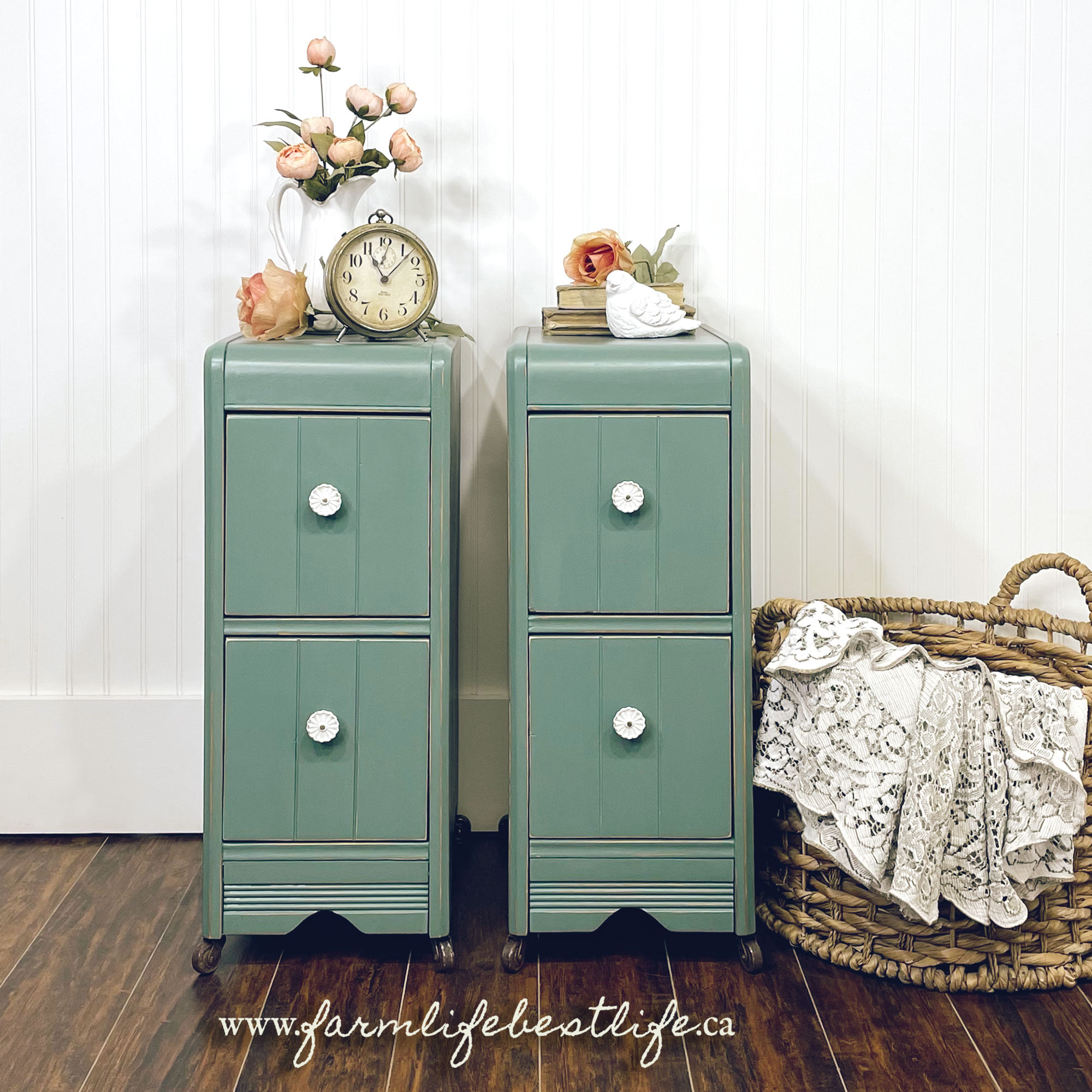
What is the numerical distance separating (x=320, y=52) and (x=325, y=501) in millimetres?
784

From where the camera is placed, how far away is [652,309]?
5.62ft

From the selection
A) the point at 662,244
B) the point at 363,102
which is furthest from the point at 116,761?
the point at 662,244

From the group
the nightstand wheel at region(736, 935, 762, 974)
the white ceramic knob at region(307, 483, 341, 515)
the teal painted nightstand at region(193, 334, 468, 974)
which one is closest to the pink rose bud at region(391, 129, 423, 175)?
the teal painted nightstand at region(193, 334, 468, 974)

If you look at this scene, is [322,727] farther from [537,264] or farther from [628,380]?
[537,264]

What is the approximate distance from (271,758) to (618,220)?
3.76 feet

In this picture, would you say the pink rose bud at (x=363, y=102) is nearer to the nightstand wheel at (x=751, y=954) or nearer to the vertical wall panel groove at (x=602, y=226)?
the vertical wall panel groove at (x=602, y=226)

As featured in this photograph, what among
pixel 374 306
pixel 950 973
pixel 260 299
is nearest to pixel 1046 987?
pixel 950 973

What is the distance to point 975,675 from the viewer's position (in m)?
1.64

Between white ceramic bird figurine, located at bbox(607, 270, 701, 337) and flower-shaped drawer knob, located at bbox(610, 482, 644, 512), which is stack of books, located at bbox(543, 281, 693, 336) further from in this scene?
flower-shaped drawer knob, located at bbox(610, 482, 644, 512)

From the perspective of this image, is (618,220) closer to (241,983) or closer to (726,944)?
(726,944)

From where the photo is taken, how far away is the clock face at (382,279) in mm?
1693

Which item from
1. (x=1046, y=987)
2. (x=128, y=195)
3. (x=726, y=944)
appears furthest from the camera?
(x=128, y=195)

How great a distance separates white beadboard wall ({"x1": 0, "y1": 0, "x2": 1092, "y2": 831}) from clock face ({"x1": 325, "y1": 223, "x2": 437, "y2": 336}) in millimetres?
386

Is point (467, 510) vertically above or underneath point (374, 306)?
underneath
